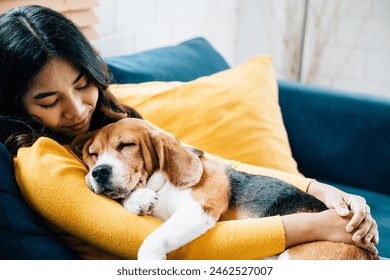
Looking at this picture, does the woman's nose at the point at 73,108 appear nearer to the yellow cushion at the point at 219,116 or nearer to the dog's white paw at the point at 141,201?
the dog's white paw at the point at 141,201

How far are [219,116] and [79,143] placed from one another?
488 millimetres

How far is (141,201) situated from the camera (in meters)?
0.79

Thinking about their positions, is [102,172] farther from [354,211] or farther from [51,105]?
[354,211]

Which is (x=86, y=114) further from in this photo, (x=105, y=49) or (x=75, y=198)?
(x=105, y=49)

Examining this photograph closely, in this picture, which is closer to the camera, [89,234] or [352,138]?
[89,234]

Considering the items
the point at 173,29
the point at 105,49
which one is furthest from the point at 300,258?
the point at 173,29

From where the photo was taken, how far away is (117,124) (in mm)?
864

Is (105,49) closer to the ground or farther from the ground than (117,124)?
closer to the ground

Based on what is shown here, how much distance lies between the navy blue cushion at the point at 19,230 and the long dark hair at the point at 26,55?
0.28 feet

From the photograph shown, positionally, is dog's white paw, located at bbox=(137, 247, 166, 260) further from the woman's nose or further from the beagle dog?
the woman's nose

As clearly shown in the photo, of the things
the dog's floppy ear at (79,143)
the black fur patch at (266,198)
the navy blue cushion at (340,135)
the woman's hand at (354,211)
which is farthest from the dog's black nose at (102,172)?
the navy blue cushion at (340,135)

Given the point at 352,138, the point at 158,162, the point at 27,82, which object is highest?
the point at 27,82

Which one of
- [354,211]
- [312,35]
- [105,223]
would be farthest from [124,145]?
[312,35]
